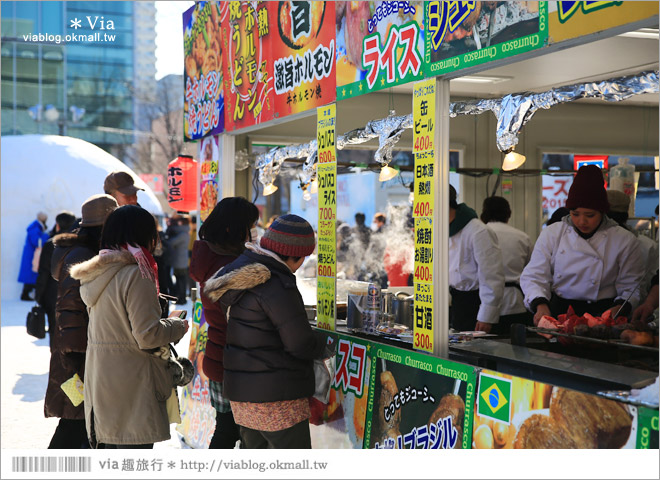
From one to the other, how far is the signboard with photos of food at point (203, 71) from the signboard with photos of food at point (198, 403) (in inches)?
72.8

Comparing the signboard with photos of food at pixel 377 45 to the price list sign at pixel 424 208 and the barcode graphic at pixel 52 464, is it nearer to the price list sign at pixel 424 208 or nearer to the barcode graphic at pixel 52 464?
the price list sign at pixel 424 208

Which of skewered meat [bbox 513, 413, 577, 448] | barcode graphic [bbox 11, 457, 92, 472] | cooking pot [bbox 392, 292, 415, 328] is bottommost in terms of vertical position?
skewered meat [bbox 513, 413, 577, 448]

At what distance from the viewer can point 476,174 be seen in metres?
9.44

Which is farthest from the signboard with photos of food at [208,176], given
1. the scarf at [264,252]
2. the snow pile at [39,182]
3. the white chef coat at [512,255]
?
the snow pile at [39,182]

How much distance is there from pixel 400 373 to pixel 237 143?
14.6 ft

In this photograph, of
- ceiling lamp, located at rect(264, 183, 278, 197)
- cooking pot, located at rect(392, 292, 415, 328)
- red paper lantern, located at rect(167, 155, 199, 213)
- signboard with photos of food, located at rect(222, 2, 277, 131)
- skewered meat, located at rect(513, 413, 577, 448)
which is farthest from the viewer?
red paper lantern, located at rect(167, 155, 199, 213)

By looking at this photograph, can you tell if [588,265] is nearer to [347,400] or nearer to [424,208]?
[424,208]

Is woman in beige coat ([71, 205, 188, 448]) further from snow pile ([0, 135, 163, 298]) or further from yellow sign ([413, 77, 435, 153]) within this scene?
snow pile ([0, 135, 163, 298])

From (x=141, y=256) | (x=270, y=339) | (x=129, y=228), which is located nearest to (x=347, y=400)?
(x=270, y=339)

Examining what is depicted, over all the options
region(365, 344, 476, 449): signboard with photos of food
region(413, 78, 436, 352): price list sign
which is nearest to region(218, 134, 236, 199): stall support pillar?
region(365, 344, 476, 449): signboard with photos of food

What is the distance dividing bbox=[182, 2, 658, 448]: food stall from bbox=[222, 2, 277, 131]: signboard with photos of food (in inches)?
0.7

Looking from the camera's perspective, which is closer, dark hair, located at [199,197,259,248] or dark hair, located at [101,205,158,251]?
dark hair, located at [101,205,158,251]

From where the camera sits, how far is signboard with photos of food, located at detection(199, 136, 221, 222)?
736 centimetres

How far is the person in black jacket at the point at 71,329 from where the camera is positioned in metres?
4.35
